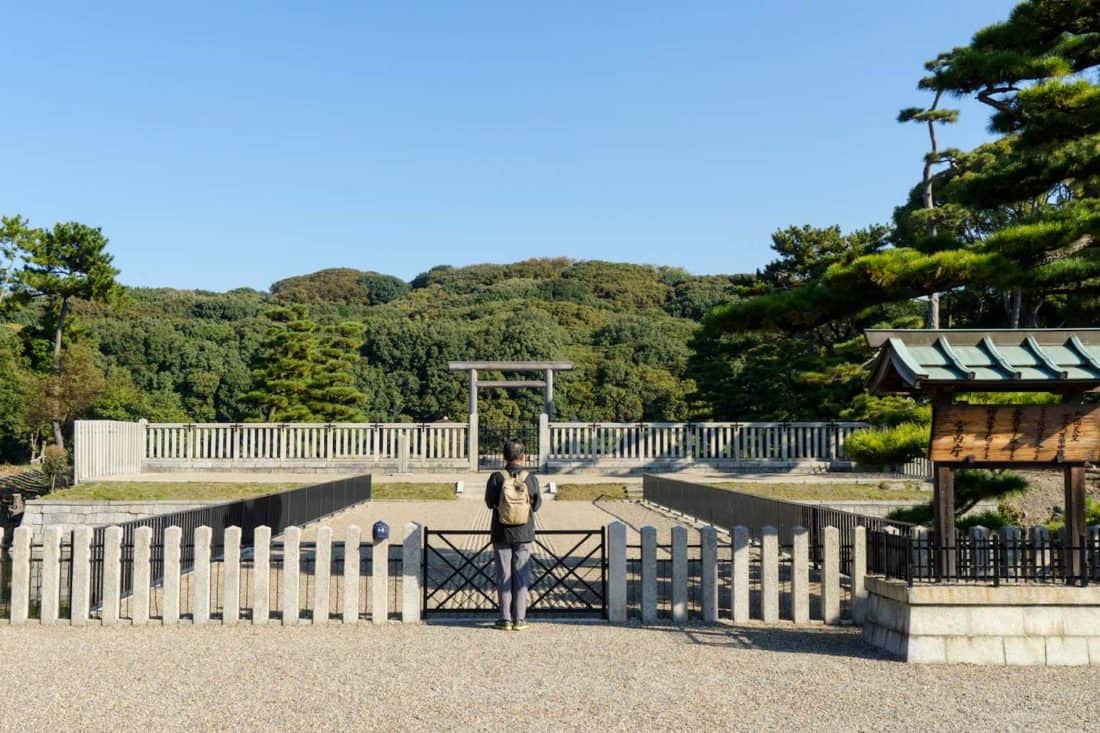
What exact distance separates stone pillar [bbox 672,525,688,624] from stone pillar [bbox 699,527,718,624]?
166 millimetres

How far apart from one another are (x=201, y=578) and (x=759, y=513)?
7.37m

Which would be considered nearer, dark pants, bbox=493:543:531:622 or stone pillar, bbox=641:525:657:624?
dark pants, bbox=493:543:531:622

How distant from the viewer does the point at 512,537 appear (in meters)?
7.93

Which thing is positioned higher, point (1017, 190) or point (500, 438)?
point (1017, 190)

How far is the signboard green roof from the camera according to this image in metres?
7.04

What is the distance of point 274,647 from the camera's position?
714cm

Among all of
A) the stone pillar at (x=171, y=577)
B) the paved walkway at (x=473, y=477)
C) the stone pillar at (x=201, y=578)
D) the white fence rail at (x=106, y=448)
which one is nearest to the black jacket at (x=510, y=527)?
the stone pillar at (x=201, y=578)

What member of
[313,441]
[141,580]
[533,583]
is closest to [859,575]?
[533,583]

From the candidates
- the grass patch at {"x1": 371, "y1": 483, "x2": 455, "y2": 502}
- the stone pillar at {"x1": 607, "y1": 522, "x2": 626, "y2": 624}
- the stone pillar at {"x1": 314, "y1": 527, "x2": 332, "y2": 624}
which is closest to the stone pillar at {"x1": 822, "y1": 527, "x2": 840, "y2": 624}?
the stone pillar at {"x1": 607, "y1": 522, "x2": 626, "y2": 624}

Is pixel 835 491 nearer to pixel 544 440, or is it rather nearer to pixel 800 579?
pixel 544 440

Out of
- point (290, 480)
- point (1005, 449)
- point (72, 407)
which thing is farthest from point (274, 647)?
point (72, 407)

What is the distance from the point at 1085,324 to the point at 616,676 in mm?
18551

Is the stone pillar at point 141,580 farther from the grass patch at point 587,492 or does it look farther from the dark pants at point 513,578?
the grass patch at point 587,492

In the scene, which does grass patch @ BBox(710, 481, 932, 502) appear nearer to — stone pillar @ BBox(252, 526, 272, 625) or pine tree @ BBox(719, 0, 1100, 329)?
pine tree @ BBox(719, 0, 1100, 329)
